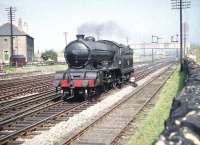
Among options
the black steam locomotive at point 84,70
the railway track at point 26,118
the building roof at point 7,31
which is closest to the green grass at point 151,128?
the railway track at point 26,118

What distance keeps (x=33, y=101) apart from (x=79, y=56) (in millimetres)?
3243

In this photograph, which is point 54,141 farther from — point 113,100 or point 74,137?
point 113,100

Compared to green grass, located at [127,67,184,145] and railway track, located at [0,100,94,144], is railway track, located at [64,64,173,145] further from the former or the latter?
railway track, located at [0,100,94,144]

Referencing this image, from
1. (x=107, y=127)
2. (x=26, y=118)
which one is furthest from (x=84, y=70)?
(x=107, y=127)

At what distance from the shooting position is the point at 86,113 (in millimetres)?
15547

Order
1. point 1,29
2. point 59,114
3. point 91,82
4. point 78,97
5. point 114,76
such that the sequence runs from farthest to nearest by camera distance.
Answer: point 1,29 → point 114,76 → point 78,97 → point 91,82 → point 59,114

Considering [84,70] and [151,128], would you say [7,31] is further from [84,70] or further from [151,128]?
[151,128]

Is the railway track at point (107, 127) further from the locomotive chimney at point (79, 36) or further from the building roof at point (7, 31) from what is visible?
the building roof at point (7, 31)

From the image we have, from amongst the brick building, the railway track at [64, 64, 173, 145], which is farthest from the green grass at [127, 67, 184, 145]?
the brick building

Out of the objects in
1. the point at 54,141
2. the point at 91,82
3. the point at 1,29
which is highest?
the point at 1,29

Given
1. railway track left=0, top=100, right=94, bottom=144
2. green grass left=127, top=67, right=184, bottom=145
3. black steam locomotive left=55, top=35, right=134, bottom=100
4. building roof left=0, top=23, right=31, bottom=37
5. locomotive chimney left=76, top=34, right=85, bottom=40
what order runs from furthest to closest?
1. building roof left=0, top=23, right=31, bottom=37
2. locomotive chimney left=76, top=34, right=85, bottom=40
3. black steam locomotive left=55, top=35, right=134, bottom=100
4. railway track left=0, top=100, right=94, bottom=144
5. green grass left=127, top=67, right=184, bottom=145

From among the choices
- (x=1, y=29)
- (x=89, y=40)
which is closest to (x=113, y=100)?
(x=89, y=40)

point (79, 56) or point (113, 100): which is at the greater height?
point (79, 56)

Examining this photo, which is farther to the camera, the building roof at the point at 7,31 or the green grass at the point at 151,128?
the building roof at the point at 7,31
